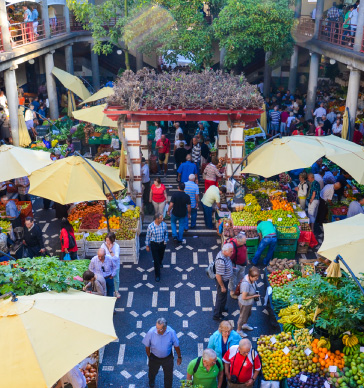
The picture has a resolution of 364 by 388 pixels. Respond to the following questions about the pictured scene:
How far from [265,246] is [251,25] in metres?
10.1

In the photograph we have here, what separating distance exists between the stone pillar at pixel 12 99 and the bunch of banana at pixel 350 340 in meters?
13.7

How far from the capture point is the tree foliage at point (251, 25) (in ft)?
55.2

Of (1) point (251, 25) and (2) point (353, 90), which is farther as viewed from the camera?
(1) point (251, 25)

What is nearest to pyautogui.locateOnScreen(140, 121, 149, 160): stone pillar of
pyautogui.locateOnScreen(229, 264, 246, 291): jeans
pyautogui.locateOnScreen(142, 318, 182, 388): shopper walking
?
pyautogui.locateOnScreen(229, 264, 246, 291): jeans

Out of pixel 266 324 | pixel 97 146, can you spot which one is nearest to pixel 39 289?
pixel 266 324

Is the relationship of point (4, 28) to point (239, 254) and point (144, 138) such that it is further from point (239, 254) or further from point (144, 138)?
point (239, 254)

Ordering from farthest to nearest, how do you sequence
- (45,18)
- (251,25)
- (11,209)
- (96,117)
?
A: (45,18), (251,25), (96,117), (11,209)

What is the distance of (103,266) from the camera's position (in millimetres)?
8367

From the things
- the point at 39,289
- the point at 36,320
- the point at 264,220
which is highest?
the point at 36,320

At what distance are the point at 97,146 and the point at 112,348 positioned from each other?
36.4 ft

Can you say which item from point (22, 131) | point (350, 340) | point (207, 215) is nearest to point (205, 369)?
point (350, 340)

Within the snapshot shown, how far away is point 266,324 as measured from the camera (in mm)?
8656

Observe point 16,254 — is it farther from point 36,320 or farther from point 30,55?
point 30,55

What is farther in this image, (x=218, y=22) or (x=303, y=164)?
(x=218, y=22)
